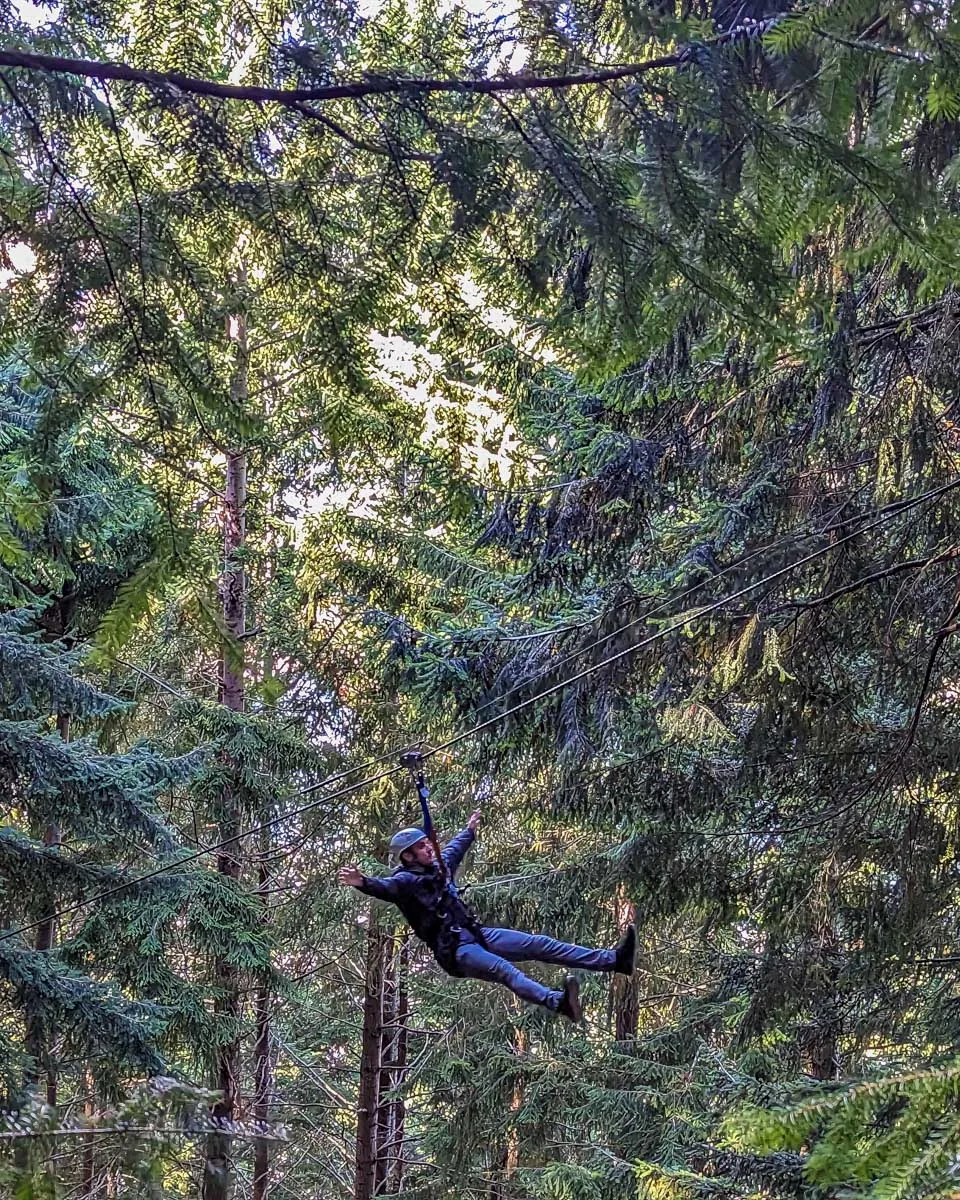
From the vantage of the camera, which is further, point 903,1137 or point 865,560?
point 865,560

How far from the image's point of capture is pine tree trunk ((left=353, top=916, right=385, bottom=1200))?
1051 cm

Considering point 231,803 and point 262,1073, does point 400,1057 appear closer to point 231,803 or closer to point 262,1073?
point 262,1073

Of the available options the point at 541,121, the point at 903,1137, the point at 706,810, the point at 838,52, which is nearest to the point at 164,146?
the point at 541,121

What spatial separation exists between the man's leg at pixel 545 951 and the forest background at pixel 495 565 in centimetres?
84

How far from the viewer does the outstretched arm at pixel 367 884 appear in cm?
432

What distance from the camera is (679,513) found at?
5.64 meters

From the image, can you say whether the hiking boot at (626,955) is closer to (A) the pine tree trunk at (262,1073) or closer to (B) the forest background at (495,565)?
(B) the forest background at (495,565)

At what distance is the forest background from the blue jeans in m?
0.87

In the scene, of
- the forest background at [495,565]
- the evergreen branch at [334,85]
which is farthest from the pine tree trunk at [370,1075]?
the evergreen branch at [334,85]

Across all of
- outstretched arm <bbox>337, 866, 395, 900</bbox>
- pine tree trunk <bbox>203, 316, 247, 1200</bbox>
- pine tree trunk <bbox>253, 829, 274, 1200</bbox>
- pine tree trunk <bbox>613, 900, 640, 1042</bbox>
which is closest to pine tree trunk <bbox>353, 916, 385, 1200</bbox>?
pine tree trunk <bbox>253, 829, 274, 1200</bbox>

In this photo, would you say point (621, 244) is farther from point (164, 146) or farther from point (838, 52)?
point (164, 146)

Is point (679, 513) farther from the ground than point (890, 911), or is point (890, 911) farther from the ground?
point (679, 513)

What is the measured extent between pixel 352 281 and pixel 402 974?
33.5ft

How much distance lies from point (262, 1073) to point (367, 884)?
7425 millimetres
